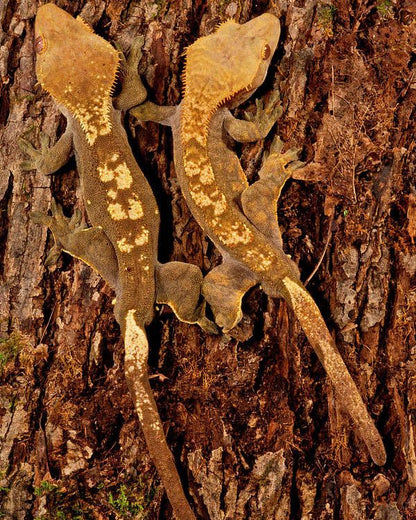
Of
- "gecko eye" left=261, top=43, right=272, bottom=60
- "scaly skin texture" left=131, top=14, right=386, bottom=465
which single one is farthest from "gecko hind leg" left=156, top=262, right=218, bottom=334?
"gecko eye" left=261, top=43, right=272, bottom=60

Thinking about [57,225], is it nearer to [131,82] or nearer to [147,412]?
[131,82]

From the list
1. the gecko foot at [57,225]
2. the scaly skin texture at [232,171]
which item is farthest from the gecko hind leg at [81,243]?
the scaly skin texture at [232,171]

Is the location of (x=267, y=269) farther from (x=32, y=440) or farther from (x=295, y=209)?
(x=32, y=440)

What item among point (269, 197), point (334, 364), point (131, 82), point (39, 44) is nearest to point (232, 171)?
point (269, 197)

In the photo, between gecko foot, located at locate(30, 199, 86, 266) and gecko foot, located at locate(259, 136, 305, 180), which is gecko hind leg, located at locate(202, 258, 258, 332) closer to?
gecko foot, located at locate(259, 136, 305, 180)

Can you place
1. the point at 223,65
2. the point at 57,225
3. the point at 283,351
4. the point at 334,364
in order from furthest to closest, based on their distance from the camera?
the point at 57,225 → the point at 223,65 → the point at 283,351 → the point at 334,364

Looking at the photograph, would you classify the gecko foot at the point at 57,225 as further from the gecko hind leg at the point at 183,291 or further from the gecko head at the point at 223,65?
the gecko head at the point at 223,65
